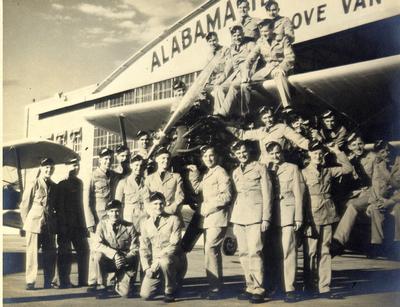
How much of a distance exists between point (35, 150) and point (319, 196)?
5391 mm

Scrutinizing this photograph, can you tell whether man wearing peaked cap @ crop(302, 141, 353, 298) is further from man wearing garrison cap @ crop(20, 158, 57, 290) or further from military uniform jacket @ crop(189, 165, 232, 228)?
man wearing garrison cap @ crop(20, 158, 57, 290)

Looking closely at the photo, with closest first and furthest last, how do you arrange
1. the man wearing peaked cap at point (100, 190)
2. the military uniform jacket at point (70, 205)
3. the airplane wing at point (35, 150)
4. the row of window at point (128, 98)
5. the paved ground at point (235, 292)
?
the paved ground at point (235, 292) → the man wearing peaked cap at point (100, 190) → the military uniform jacket at point (70, 205) → the airplane wing at point (35, 150) → the row of window at point (128, 98)

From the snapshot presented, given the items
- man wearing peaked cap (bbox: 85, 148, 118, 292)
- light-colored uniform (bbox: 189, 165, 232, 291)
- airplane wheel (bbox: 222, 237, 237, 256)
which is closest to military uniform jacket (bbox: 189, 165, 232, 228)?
light-colored uniform (bbox: 189, 165, 232, 291)

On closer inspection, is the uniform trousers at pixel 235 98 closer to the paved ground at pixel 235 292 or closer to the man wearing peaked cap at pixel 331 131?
the man wearing peaked cap at pixel 331 131

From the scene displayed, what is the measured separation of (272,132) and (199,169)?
3.68 ft

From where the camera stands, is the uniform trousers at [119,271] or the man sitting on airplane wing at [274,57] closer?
the uniform trousers at [119,271]

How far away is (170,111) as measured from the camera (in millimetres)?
6926

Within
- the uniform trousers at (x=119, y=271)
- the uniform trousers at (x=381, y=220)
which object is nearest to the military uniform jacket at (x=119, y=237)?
the uniform trousers at (x=119, y=271)

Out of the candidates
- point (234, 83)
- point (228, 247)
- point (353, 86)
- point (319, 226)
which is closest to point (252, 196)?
point (319, 226)

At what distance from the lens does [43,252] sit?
559 cm

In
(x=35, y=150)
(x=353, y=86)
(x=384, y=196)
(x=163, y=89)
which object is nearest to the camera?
(x=384, y=196)

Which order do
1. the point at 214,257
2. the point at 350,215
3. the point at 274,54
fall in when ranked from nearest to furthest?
the point at 214,257
the point at 350,215
the point at 274,54

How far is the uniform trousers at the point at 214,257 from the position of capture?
15.9 feet

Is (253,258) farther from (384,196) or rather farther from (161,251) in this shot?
(384,196)
